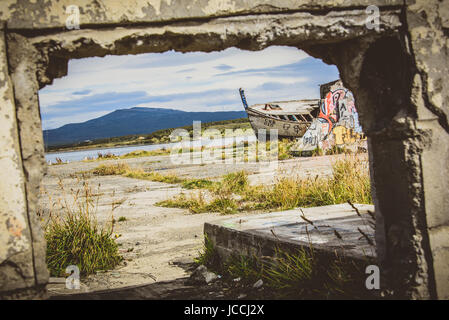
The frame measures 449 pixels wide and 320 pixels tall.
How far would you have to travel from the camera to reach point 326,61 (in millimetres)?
2959

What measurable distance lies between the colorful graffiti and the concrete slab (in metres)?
12.1

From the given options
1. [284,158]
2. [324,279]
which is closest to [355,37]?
[324,279]

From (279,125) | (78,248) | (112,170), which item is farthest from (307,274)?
(279,125)

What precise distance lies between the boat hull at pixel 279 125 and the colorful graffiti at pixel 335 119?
7690mm

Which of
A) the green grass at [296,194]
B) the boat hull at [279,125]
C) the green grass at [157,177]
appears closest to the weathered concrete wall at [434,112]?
the green grass at [296,194]

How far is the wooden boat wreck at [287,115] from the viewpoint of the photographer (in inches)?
1027

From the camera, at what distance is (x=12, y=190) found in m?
2.26

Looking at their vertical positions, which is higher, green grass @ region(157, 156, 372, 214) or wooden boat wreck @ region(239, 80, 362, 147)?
wooden boat wreck @ region(239, 80, 362, 147)

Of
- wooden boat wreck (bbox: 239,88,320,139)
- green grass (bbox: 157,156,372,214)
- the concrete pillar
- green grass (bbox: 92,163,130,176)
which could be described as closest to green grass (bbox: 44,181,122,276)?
the concrete pillar

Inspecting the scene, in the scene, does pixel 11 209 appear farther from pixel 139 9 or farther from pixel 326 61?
pixel 326 61

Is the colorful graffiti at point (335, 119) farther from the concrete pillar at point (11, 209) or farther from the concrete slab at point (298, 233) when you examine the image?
the concrete pillar at point (11, 209)

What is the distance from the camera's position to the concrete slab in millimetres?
3547

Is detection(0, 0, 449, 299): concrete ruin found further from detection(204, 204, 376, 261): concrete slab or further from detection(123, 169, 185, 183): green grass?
detection(123, 169, 185, 183): green grass

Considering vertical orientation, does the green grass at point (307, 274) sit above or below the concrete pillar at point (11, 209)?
below
